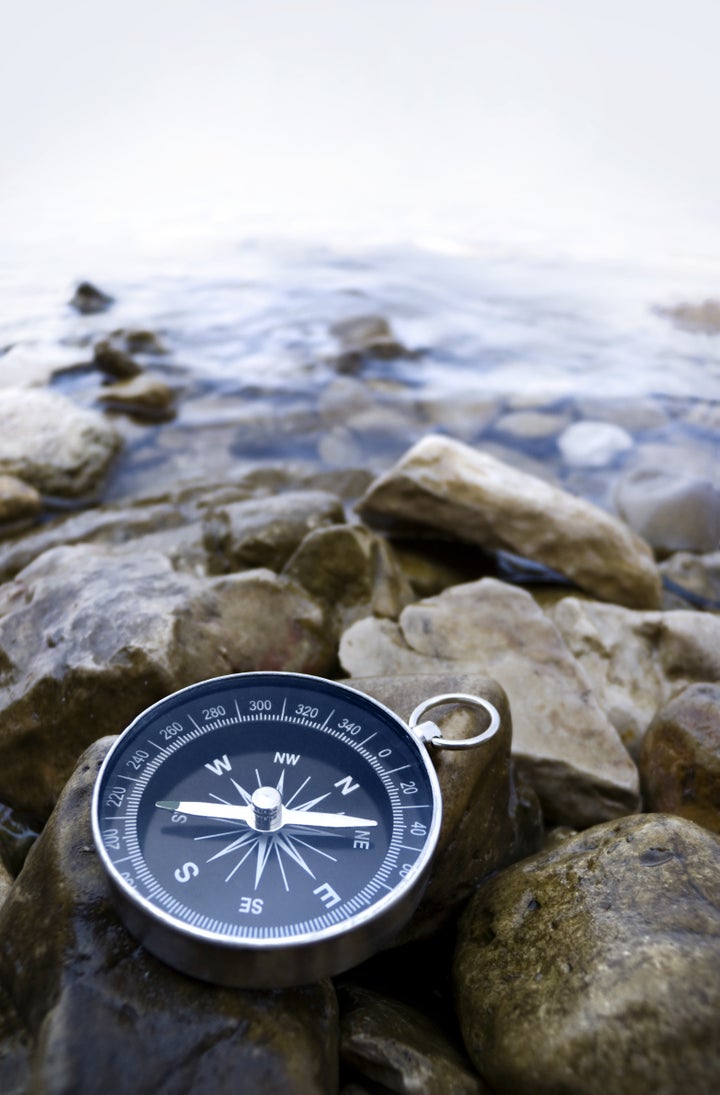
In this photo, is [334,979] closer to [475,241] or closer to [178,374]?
[178,374]

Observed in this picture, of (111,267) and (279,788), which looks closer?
(279,788)

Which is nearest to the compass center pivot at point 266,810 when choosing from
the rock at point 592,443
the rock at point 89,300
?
the rock at point 592,443

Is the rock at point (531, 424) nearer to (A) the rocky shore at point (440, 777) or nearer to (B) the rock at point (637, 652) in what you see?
(A) the rocky shore at point (440, 777)

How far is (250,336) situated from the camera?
784 cm

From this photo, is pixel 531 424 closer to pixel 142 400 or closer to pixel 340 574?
pixel 142 400

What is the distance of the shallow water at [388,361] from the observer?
579 centimetres

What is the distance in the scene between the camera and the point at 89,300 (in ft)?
27.5

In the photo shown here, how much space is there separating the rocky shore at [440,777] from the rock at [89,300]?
4.27 metres

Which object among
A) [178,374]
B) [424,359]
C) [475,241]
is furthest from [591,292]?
[178,374]

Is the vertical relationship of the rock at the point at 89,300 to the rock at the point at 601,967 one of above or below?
below

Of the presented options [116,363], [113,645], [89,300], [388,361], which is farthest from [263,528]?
[89,300]

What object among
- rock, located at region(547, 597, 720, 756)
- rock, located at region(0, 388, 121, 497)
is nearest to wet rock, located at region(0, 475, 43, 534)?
rock, located at region(0, 388, 121, 497)

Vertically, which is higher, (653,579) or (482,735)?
(482,735)

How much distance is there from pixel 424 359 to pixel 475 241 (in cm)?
520
